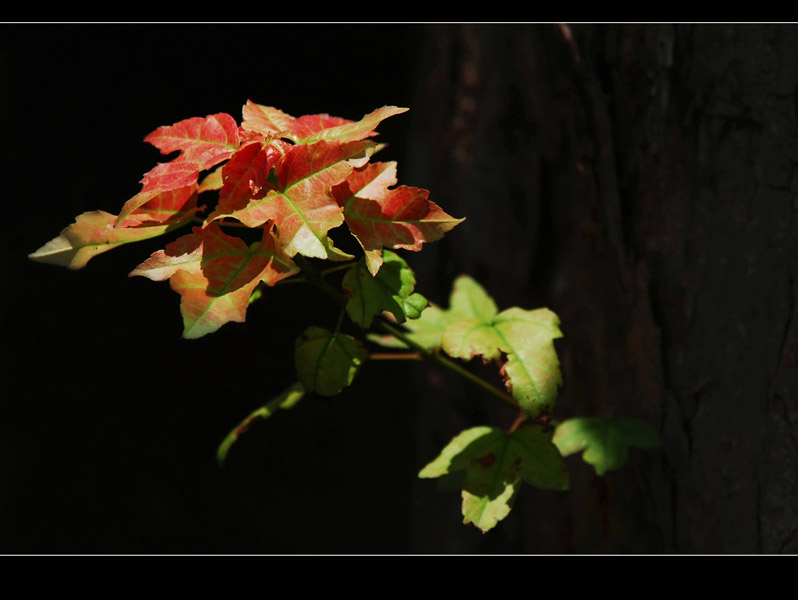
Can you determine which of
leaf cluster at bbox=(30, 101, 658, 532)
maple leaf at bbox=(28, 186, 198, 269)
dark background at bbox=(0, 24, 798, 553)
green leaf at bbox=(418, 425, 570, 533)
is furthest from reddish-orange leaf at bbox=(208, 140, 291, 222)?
dark background at bbox=(0, 24, 798, 553)

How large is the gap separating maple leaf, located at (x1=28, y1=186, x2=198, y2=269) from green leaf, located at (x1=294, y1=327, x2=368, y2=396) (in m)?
0.23

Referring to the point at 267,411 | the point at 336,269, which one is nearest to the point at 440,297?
the point at 267,411

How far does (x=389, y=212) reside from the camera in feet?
2.70

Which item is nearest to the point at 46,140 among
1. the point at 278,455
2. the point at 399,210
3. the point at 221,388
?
the point at 221,388

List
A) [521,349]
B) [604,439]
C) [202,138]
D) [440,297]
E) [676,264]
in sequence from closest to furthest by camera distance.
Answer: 1. [202,138]
2. [521,349]
3. [604,439]
4. [676,264]
5. [440,297]

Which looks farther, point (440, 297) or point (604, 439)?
point (440, 297)

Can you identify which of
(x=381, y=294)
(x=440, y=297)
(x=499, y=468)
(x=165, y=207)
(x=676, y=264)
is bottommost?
(x=440, y=297)

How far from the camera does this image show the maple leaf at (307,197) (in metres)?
0.74

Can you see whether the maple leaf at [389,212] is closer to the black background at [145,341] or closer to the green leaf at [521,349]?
the green leaf at [521,349]

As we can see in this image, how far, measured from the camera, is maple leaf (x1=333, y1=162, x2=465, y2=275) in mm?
814

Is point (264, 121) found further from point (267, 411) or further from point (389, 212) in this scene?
point (267, 411)

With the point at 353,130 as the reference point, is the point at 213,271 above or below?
below

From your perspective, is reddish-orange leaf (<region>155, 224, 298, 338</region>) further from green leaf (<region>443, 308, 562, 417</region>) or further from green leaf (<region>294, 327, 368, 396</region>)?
green leaf (<region>443, 308, 562, 417</region>)

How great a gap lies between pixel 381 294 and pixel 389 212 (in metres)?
0.10
